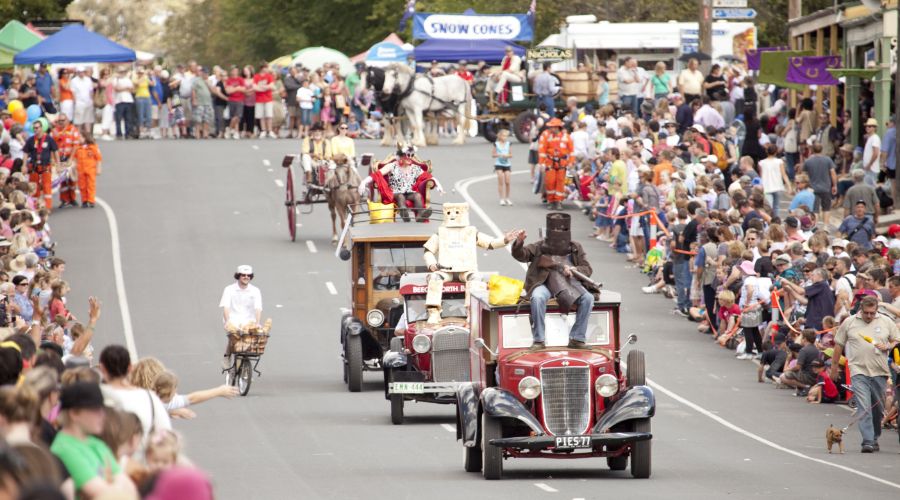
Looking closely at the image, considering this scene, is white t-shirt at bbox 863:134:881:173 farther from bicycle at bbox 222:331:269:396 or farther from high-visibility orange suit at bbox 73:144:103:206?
high-visibility orange suit at bbox 73:144:103:206

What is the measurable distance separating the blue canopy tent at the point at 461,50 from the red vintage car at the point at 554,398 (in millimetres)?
40292

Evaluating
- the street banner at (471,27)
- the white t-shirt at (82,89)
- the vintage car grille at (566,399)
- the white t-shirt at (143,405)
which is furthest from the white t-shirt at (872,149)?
the street banner at (471,27)

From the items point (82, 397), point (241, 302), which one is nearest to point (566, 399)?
point (241, 302)

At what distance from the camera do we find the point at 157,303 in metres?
32.2

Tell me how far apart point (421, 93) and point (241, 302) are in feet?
82.8

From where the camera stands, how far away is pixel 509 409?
651 inches

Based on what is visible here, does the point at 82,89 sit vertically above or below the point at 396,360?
above

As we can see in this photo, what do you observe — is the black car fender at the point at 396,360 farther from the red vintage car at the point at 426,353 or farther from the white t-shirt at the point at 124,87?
the white t-shirt at the point at 124,87

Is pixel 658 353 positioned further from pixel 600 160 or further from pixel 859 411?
pixel 600 160

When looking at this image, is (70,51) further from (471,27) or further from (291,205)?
(471,27)

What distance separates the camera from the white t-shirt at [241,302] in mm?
23953

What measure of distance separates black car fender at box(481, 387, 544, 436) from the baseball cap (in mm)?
7840

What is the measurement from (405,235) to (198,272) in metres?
11.0

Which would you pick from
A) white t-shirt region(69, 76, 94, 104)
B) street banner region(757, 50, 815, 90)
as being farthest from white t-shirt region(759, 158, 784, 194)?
white t-shirt region(69, 76, 94, 104)
